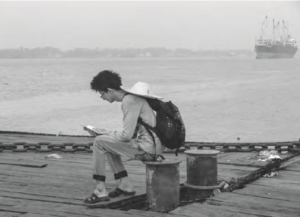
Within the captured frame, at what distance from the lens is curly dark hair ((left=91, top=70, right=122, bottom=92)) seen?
5.27m

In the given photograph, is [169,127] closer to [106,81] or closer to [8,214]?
[106,81]

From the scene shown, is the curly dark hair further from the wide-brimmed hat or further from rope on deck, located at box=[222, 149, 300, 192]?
rope on deck, located at box=[222, 149, 300, 192]

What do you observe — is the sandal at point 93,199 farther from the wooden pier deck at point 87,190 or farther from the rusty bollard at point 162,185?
the rusty bollard at point 162,185

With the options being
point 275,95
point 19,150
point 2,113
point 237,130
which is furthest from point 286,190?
point 275,95

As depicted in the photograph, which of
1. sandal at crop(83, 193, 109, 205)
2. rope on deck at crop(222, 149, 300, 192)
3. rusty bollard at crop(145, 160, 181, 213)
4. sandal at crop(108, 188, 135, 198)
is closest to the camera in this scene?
rusty bollard at crop(145, 160, 181, 213)

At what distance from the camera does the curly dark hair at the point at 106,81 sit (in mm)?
5273

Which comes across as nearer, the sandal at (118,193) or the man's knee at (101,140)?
the man's knee at (101,140)

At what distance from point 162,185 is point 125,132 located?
26.2 inches

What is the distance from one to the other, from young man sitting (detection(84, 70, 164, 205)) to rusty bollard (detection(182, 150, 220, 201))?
62 centimetres

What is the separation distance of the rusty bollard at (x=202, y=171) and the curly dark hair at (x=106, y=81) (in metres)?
1.23

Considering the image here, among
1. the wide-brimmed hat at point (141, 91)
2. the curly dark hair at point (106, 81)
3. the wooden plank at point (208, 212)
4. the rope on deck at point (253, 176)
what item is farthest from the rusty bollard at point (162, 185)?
the rope on deck at point (253, 176)

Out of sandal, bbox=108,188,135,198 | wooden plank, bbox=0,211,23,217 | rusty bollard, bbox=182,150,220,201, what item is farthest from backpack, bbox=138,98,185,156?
wooden plank, bbox=0,211,23,217

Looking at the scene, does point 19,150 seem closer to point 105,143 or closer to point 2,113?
point 105,143

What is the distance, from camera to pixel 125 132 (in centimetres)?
521
